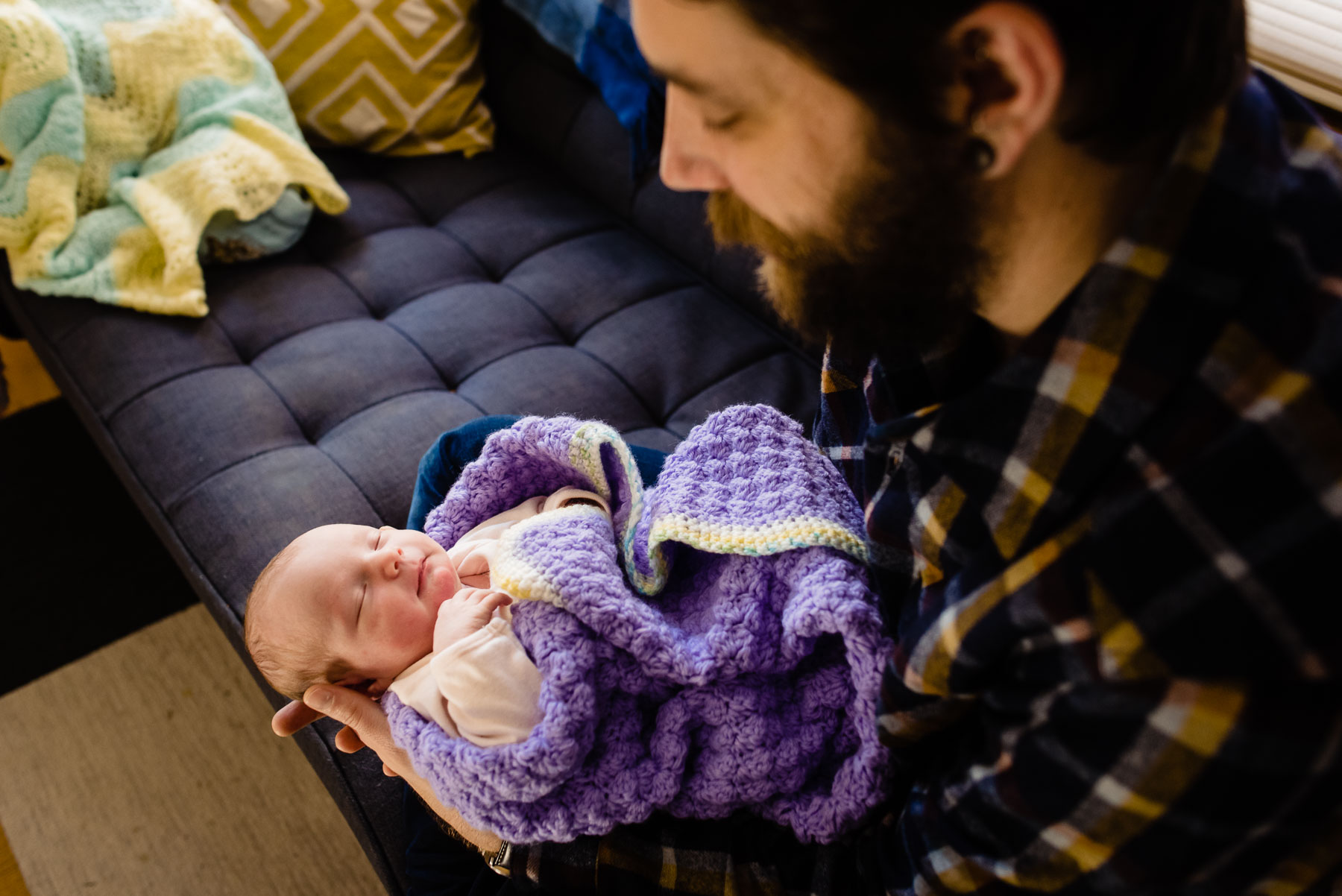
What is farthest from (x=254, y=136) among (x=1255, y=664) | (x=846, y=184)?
(x=1255, y=664)

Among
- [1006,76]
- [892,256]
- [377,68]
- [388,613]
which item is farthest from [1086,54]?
[377,68]

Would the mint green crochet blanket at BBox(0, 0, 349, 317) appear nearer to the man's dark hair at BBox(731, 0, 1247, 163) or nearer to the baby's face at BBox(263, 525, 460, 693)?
the baby's face at BBox(263, 525, 460, 693)

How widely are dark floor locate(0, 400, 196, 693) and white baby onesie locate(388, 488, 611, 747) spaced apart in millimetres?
1040

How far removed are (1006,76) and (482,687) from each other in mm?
688

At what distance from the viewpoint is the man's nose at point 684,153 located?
707 mm

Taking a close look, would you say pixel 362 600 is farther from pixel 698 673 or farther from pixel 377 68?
pixel 377 68

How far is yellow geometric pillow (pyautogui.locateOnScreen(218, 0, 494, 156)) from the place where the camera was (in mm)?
1759

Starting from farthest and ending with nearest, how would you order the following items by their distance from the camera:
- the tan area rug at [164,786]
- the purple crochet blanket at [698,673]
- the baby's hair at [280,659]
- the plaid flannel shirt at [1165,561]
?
the tan area rug at [164,786]
the baby's hair at [280,659]
the purple crochet blanket at [698,673]
the plaid flannel shirt at [1165,561]

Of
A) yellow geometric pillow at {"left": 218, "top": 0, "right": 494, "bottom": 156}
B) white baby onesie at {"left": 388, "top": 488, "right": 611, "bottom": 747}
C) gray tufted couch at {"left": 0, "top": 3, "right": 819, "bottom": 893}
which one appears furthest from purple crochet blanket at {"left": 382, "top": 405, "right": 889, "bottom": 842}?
yellow geometric pillow at {"left": 218, "top": 0, "right": 494, "bottom": 156}

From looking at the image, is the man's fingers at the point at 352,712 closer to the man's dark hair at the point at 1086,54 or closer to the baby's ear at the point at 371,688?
the baby's ear at the point at 371,688

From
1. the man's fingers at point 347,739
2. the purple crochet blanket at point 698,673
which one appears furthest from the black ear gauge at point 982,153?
the man's fingers at point 347,739

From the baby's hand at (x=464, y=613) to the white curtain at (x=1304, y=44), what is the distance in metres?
1.34

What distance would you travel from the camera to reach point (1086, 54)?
1.85 ft

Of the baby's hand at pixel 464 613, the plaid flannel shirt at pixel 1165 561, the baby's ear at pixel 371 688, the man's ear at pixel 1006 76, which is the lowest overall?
the baby's ear at pixel 371 688
